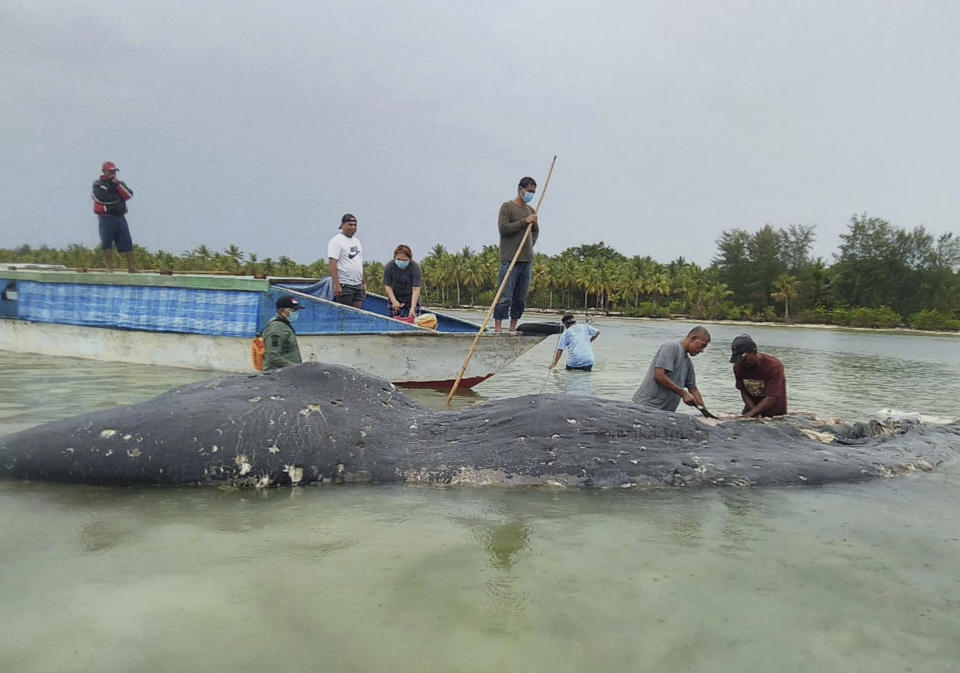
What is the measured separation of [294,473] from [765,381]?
4.70 meters

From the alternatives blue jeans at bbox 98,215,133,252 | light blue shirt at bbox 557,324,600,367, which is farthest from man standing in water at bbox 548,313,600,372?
blue jeans at bbox 98,215,133,252

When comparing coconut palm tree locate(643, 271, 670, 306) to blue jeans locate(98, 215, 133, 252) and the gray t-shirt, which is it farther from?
the gray t-shirt

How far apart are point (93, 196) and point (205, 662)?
460 inches

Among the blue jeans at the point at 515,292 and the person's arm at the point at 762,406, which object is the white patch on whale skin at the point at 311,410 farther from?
the blue jeans at the point at 515,292

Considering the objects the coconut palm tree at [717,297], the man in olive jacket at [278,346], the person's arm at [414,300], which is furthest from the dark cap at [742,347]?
the coconut palm tree at [717,297]

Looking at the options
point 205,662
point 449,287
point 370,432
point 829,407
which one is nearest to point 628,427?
point 370,432

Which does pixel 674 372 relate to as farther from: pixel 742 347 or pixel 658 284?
pixel 658 284

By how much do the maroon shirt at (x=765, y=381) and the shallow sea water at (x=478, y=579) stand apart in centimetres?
182

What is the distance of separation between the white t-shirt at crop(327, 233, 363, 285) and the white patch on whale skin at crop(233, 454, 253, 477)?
6.10m

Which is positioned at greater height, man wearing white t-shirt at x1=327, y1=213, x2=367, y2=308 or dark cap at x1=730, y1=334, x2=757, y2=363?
man wearing white t-shirt at x1=327, y1=213, x2=367, y2=308

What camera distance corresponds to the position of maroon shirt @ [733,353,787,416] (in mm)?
6453

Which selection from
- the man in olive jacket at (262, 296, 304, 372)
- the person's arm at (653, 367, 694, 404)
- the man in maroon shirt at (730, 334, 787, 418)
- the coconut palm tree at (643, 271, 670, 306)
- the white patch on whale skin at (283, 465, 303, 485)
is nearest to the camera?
the white patch on whale skin at (283, 465, 303, 485)

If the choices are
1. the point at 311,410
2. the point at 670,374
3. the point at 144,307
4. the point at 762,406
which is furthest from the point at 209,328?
the point at 762,406

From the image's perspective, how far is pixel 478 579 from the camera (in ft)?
9.57
